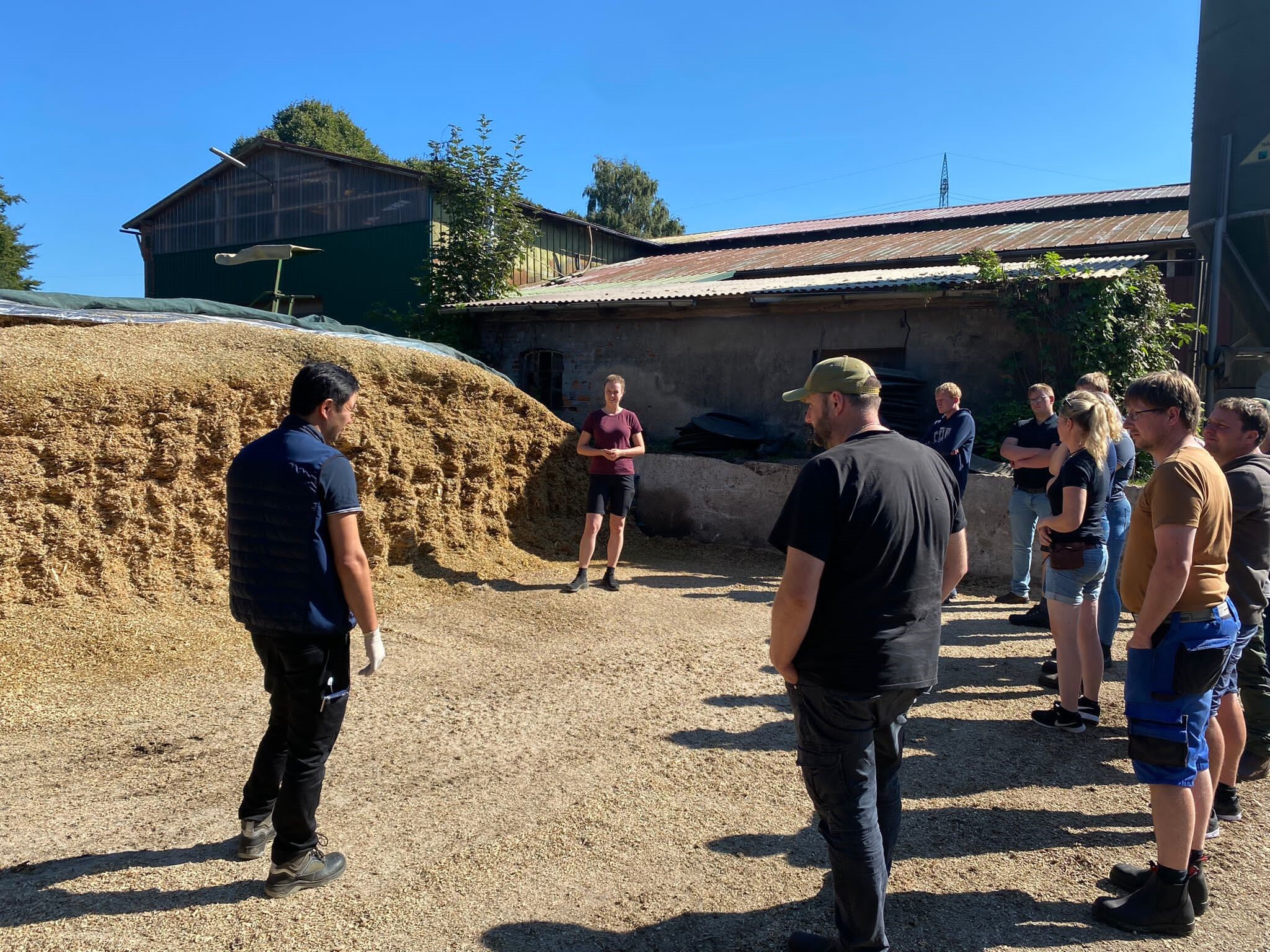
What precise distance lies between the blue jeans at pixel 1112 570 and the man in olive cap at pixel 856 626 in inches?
129

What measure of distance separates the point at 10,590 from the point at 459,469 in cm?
389

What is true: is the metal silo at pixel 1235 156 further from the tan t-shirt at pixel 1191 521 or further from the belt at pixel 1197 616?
the belt at pixel 1197 616

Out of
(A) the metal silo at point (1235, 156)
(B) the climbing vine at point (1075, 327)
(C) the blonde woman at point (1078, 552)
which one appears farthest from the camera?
(A) the metal silo at point (1235, 156)

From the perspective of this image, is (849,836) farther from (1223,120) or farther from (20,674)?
(1223,120)

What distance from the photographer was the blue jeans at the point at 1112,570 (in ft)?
17.0

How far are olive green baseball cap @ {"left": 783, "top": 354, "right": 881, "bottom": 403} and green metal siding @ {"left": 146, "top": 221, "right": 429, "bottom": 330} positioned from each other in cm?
1564

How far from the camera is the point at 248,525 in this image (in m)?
3.03

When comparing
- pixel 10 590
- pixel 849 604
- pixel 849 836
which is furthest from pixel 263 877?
pixel 10 590

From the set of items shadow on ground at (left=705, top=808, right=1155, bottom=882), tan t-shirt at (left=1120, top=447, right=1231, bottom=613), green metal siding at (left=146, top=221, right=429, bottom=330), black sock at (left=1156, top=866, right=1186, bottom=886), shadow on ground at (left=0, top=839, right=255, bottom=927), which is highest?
green metal siding at (left=146, top=221, right=429, bottom=330)

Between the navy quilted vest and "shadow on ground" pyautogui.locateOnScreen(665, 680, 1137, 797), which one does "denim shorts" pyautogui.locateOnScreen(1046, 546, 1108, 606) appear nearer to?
"shadow on ground" pyautogui.locateOnScreen(665, 680, 1137, 797)

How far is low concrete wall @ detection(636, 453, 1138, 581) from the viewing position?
864cm

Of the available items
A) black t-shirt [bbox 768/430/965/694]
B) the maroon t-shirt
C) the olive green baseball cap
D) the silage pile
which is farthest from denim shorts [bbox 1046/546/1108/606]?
the silage pile

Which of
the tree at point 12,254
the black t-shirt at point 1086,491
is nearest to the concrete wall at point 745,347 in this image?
the black t-shirt at point 1086,491

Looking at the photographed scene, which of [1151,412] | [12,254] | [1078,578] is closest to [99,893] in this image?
[1151,412]
